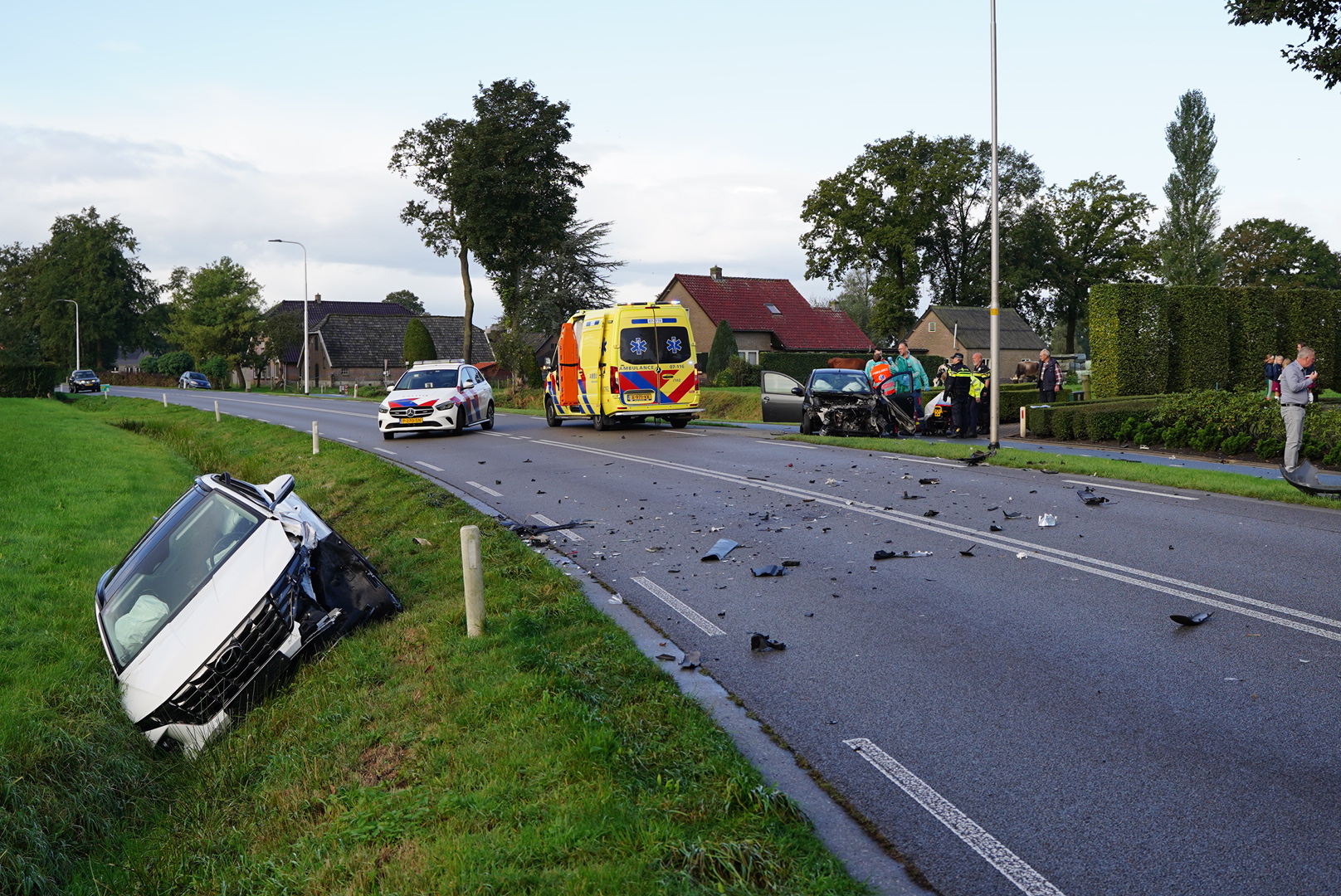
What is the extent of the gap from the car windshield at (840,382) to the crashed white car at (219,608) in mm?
15266

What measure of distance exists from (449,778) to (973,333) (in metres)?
76.4

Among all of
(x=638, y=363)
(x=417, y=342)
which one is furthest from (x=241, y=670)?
(x=417, y=342)

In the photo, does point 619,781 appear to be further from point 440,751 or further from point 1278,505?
point 1278,505

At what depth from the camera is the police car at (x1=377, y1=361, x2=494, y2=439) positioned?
24.1m

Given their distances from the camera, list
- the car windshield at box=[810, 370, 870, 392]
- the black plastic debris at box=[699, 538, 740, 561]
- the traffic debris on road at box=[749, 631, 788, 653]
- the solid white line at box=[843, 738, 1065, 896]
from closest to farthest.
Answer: the solid white line at box=[843, 738, 1065, 896] → the traffic debris on road at box=[749, 631, 788, 653] → the black plastic debris at box=[699, 538, 740, 561] → the car windshield at box=[810, 370, 870, 392]

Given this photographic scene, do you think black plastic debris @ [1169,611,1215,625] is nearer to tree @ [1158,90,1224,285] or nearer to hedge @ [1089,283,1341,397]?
hedge @ [1089,283,1341,397]

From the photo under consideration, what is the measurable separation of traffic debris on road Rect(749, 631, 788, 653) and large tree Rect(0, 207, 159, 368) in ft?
355

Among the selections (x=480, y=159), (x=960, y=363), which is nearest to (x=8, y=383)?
(x=480, y=159)

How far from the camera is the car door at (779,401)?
89.2 ft

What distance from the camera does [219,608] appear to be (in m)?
6.71

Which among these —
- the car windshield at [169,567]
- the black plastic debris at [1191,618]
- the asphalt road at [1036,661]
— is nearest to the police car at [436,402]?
the asphalt road at [1036,661]

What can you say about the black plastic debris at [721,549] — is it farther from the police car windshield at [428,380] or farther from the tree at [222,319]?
the tree at [222,319]

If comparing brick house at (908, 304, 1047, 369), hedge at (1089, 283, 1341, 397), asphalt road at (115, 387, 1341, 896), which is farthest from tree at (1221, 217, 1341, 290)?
asphalt road at (115, 387, 1341, 896)

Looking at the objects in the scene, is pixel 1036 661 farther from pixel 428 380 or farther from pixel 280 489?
pixel 428 380
